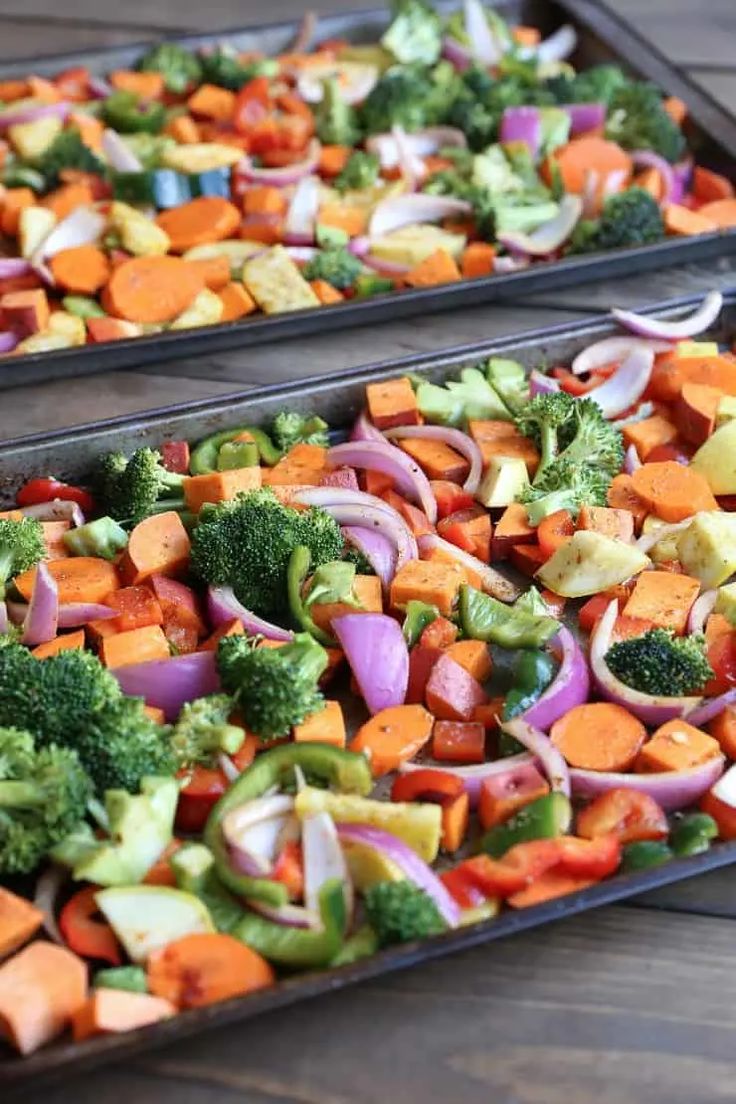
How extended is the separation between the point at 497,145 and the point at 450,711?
1.96 m

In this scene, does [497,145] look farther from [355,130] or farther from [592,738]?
[592,738]

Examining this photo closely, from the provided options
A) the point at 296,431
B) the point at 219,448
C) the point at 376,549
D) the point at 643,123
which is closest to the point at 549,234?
the point at 643,123

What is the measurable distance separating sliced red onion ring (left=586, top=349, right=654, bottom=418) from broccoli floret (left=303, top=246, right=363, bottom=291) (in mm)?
664

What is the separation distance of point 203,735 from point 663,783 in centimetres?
69

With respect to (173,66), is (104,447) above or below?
below

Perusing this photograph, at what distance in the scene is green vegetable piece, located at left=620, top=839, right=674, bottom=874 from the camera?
5.84 feet

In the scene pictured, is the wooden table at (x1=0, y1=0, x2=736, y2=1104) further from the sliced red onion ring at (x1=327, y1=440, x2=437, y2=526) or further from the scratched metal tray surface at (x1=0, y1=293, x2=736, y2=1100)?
the sliced red onion ring at (x1=327, y1=440, x2=437, y2=526)

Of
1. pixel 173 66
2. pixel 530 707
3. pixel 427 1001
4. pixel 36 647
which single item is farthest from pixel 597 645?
pixel 173 66

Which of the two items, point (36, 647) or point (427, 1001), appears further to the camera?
point (36, 647)

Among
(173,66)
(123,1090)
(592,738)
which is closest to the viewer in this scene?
(123,1090)

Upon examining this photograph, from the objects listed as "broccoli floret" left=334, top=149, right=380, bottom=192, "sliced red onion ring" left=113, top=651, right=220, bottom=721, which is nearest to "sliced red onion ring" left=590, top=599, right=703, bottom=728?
"sliced red onion ring" left=113, top=651, right=220, bottom=721

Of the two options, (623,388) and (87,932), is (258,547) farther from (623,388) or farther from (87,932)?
(623,388)

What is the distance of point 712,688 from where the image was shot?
6.91 feet

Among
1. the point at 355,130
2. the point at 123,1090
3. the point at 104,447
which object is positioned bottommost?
the point at 123,1090
